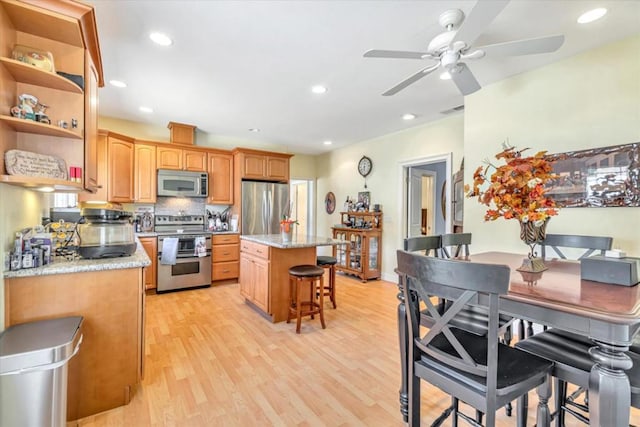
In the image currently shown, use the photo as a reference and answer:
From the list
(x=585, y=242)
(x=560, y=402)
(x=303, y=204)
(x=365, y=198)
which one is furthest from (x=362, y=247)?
(x=560, y=402)

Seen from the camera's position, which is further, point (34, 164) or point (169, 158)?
point (169, 158)

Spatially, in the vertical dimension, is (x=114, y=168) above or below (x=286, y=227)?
above

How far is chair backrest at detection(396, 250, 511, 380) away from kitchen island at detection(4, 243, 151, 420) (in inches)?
66.3

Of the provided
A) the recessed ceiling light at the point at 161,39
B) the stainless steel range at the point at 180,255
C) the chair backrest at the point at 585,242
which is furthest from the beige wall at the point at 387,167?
the recessed ceiling light at the point at 161,39

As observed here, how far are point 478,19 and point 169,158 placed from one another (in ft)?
15.0

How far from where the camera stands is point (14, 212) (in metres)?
1.71

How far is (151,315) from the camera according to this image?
3475mm

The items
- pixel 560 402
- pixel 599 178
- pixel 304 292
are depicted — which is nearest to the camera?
pixel 560 402

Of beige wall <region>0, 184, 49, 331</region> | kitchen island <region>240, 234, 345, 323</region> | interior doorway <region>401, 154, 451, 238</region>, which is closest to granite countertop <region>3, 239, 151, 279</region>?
beige wall <region>0, 184, 49, 331</region>

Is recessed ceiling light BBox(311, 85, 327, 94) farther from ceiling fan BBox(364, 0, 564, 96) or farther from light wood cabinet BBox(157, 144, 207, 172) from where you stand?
light wood cabinet BBox(157, 144, 207, 172)

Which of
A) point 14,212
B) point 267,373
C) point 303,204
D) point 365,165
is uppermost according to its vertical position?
point 365,165

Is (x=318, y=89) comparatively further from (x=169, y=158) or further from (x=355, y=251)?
(x=355, y=251)

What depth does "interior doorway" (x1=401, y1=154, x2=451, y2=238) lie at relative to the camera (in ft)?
15.2

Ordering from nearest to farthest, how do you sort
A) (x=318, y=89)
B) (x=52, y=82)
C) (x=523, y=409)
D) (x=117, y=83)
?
1. (x=523, y=409)
2. (x=52, y=82)
3. (x=117, y=83)
4. (x=318, y=89)
